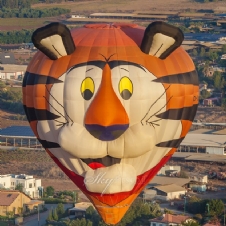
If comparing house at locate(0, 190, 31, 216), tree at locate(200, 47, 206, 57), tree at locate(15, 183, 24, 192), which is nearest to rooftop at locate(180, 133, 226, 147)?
tree at locate(15, 183, 24, 192)

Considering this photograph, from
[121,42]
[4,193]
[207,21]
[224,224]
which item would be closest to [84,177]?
[121,42]

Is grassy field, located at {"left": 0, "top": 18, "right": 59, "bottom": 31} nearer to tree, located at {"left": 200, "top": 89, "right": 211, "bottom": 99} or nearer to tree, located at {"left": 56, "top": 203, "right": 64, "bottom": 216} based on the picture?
tree, located at {"left": 200, "top": 89, "right": 211, "bottom": 99}

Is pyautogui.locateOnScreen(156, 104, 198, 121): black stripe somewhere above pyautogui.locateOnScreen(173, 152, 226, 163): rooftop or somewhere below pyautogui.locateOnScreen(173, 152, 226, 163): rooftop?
above

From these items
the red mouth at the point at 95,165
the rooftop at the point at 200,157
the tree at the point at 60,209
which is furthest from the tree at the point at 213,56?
the red mouth at the point at 95,165

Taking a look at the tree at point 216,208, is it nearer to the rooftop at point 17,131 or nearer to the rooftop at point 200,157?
the rooftop at point 200,157

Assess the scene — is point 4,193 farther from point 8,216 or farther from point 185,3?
point 185,3

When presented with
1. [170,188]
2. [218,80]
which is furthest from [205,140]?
[218,80]

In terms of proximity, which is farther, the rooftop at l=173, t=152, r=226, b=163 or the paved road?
the rooftop at l=173, t=152, r=226, b=163
